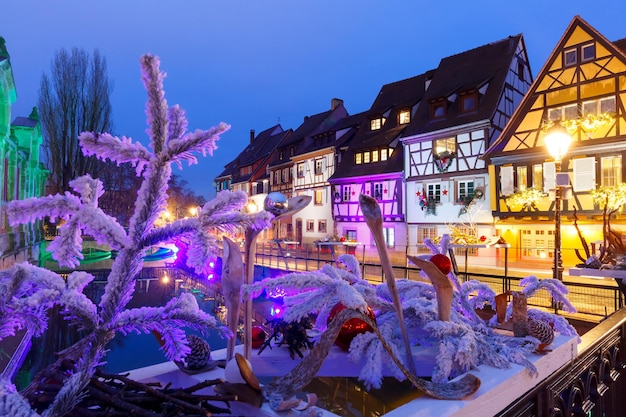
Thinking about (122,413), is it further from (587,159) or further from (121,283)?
(587,159)

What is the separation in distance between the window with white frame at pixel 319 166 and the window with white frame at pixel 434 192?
9.89 meters

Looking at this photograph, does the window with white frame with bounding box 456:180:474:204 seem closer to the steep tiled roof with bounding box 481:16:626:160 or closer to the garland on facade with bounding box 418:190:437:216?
the garland on facade with bounding box 418:190:437:216

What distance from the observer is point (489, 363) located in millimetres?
1882

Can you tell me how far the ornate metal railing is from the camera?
1.86m

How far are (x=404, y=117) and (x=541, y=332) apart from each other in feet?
86.8

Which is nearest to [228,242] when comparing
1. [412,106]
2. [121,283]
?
[121,283]

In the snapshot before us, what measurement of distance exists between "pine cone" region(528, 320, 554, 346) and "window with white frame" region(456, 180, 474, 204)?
21.1m

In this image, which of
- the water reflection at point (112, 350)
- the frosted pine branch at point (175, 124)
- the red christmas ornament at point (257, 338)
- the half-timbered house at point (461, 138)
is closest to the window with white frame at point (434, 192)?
the half-timbered house at point (461, 138)

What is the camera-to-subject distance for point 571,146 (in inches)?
711

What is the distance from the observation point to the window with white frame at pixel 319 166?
32250 mm

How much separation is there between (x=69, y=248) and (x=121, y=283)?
0.56 ft

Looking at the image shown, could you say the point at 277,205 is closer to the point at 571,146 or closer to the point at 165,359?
the point at 165,359

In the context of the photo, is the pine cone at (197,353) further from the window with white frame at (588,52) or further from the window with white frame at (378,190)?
the window with white frame at (378,190)

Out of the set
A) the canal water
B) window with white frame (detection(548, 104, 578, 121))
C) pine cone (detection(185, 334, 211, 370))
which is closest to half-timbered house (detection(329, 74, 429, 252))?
window with white frame (detection(548, 104, 578, 121))
